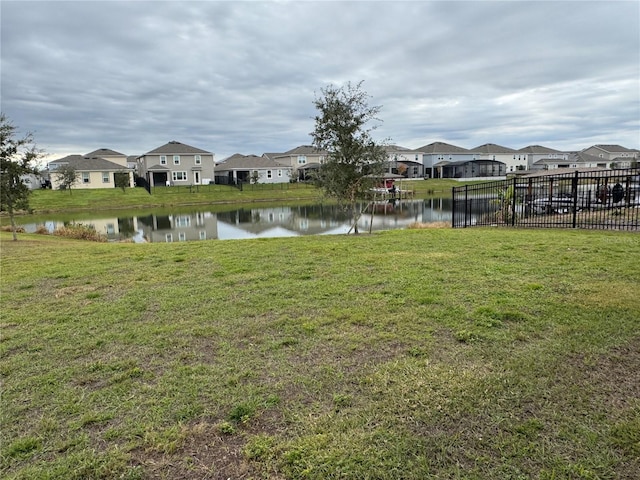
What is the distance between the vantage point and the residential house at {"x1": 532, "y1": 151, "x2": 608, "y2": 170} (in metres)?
80.2

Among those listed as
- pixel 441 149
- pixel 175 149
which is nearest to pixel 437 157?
pixel 441 149

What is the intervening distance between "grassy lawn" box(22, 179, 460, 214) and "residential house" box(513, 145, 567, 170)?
38.5 m

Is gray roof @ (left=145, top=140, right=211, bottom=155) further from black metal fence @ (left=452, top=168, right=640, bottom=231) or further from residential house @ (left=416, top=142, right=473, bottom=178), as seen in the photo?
black metal fence @ (left=452, top=168, right=640, bottom=231)

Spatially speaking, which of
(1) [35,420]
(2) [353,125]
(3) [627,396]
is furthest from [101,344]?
(2) [353,125]

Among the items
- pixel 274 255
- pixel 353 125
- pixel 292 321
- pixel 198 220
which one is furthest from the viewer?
pixel 198 220

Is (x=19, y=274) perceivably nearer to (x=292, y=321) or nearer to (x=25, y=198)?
(x=292, y=321)

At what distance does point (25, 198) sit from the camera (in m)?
14.5

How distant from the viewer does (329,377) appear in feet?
11.3

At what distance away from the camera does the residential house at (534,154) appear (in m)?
83.8

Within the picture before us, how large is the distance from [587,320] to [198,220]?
26556mm

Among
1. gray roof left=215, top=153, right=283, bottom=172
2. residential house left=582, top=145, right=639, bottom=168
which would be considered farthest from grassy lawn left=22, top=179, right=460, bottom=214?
residential house left=582, top=145, right=639, bottom=168

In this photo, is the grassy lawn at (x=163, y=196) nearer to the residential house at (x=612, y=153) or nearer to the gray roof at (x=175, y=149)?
the gray roof at (x=175, y=149)

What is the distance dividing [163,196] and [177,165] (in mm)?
11306

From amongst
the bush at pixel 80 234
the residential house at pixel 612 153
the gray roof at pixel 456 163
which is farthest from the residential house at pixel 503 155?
the bush at pixel 80 234
